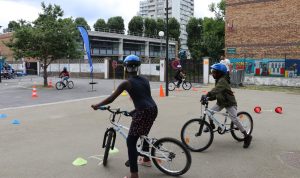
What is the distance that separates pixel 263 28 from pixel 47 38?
62.7ft

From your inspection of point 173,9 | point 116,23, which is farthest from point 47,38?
point 173,9

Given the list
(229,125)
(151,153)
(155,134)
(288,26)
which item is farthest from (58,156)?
(288,26)

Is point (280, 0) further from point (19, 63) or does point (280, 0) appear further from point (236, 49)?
point (19, 63)

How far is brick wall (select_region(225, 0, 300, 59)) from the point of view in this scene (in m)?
28.1

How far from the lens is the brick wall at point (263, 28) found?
92.3 ft

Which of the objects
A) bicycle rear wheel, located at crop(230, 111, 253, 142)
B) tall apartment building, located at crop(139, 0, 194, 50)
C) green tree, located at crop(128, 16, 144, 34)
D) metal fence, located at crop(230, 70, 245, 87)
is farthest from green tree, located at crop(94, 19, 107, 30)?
bicycle rear wheel, located at crop(230, 111, 253, 142)

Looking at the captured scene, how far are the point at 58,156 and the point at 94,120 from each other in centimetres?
359

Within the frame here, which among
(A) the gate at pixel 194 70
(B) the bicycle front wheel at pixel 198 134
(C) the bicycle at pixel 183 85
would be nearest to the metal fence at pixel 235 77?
(C) the bicycle at pixel 183 85

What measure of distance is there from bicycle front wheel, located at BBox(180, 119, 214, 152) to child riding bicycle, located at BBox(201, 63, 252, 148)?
0.33 m

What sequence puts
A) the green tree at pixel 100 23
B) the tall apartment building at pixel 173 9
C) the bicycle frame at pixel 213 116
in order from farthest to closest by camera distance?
the tall apartment building at pixel 173 9
the green tree at pixel 100 23
the bicycle frame at pixel 213 116

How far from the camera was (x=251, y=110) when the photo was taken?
1134cm

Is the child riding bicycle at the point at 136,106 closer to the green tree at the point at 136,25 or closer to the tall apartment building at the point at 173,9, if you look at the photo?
the green tree at the point at 136,25

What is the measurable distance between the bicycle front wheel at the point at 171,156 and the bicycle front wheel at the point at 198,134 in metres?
1.32

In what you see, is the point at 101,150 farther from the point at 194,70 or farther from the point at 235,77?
the point at 194,70
